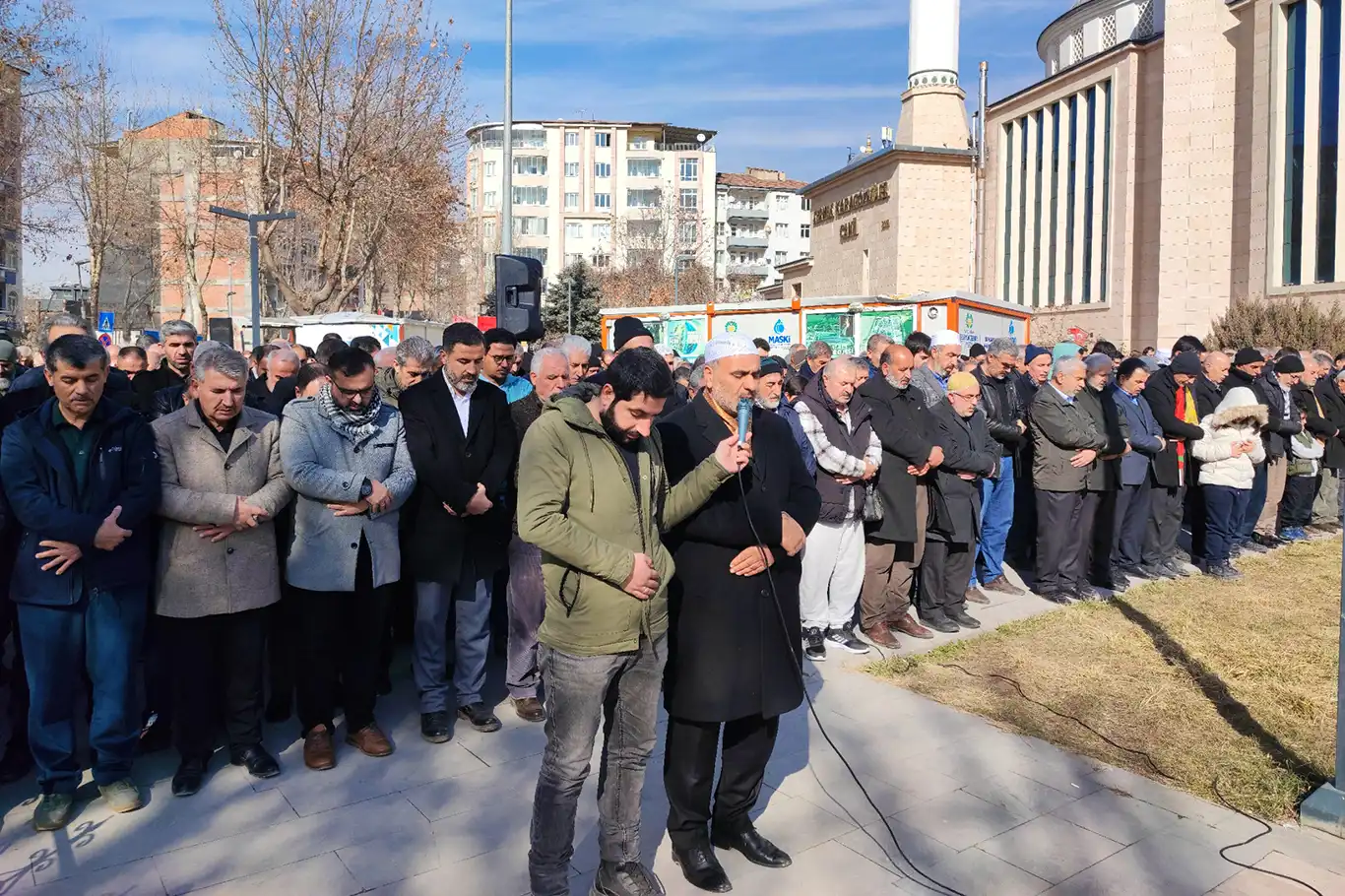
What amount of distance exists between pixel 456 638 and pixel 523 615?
1.34 feet

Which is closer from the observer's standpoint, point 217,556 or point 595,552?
point 595,552

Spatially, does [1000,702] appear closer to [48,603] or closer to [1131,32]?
[48,603]

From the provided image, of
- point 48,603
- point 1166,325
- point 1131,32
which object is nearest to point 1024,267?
point 1166,325

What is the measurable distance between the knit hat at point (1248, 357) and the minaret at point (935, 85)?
108 ft

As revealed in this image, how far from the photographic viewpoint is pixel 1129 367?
9.25 meters

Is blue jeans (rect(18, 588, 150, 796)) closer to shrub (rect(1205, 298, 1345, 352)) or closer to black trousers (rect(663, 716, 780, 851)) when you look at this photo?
black trousers (rect(663, 716, 780, 851))

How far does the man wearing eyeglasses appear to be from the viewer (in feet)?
16.9

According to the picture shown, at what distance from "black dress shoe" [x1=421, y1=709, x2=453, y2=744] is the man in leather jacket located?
502cm

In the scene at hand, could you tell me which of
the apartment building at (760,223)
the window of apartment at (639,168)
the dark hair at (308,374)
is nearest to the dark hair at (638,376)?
the dark hair at (308,374)

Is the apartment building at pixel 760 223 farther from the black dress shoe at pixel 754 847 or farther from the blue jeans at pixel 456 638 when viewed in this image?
the black dress shoe at pixel 754 847

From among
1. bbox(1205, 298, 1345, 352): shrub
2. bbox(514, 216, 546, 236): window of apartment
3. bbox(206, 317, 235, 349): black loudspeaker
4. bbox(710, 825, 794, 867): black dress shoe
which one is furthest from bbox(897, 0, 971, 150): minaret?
bbox(514, 216, 546, 236): window of apartment

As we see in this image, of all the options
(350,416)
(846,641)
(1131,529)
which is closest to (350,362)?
(350,416)

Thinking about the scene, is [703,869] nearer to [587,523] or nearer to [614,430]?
[587,523]

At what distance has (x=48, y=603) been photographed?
4.48 m
